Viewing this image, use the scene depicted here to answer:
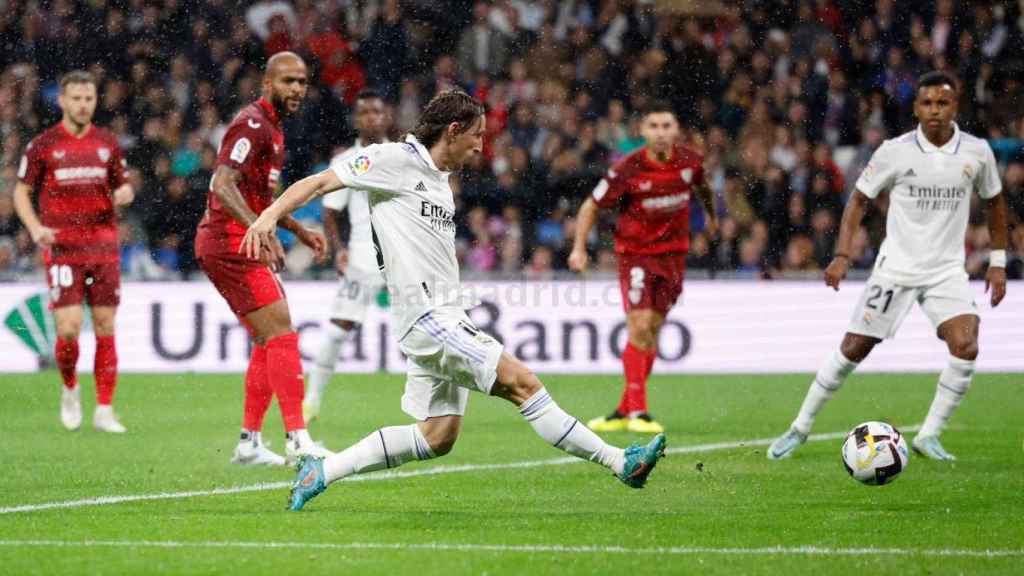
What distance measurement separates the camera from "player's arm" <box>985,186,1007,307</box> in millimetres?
9680

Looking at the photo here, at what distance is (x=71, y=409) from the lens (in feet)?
37.8

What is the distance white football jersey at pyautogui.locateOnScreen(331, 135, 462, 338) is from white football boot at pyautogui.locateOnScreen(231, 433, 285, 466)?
96.8 inches

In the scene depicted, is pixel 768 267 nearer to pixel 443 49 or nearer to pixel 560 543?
pixel 443 49

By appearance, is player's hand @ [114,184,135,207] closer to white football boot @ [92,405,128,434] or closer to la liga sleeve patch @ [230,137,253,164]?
white football boot @ [92,405,128,434]

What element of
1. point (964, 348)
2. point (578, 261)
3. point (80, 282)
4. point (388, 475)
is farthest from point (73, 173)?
point (964, 348)

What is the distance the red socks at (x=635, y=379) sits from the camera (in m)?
11.5

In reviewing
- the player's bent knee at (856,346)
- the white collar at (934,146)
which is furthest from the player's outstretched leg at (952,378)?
the white collar at (934,146)

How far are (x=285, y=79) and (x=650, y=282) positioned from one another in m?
3.73

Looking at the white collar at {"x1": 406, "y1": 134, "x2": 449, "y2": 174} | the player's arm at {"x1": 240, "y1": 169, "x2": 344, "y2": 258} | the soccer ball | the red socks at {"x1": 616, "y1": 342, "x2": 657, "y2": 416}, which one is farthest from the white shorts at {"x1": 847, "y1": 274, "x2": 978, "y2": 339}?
the player's arm at {"x1": 240, "y1": 169, "x2": 344, "y2": 258}

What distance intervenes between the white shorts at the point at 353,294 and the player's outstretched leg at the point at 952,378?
4.50 metres

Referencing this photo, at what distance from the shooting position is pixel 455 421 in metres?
7.09

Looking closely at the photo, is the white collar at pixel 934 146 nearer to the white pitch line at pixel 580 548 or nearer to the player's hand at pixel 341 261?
the white pitch line at pixel 580 548

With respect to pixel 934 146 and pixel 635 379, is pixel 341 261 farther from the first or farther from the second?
pixel 934 146

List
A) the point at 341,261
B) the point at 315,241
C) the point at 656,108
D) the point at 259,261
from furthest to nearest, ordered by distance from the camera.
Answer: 1. the point at 341,261
2. the point at 656,108
3. the point at 259,261
4. the point at 315,241
